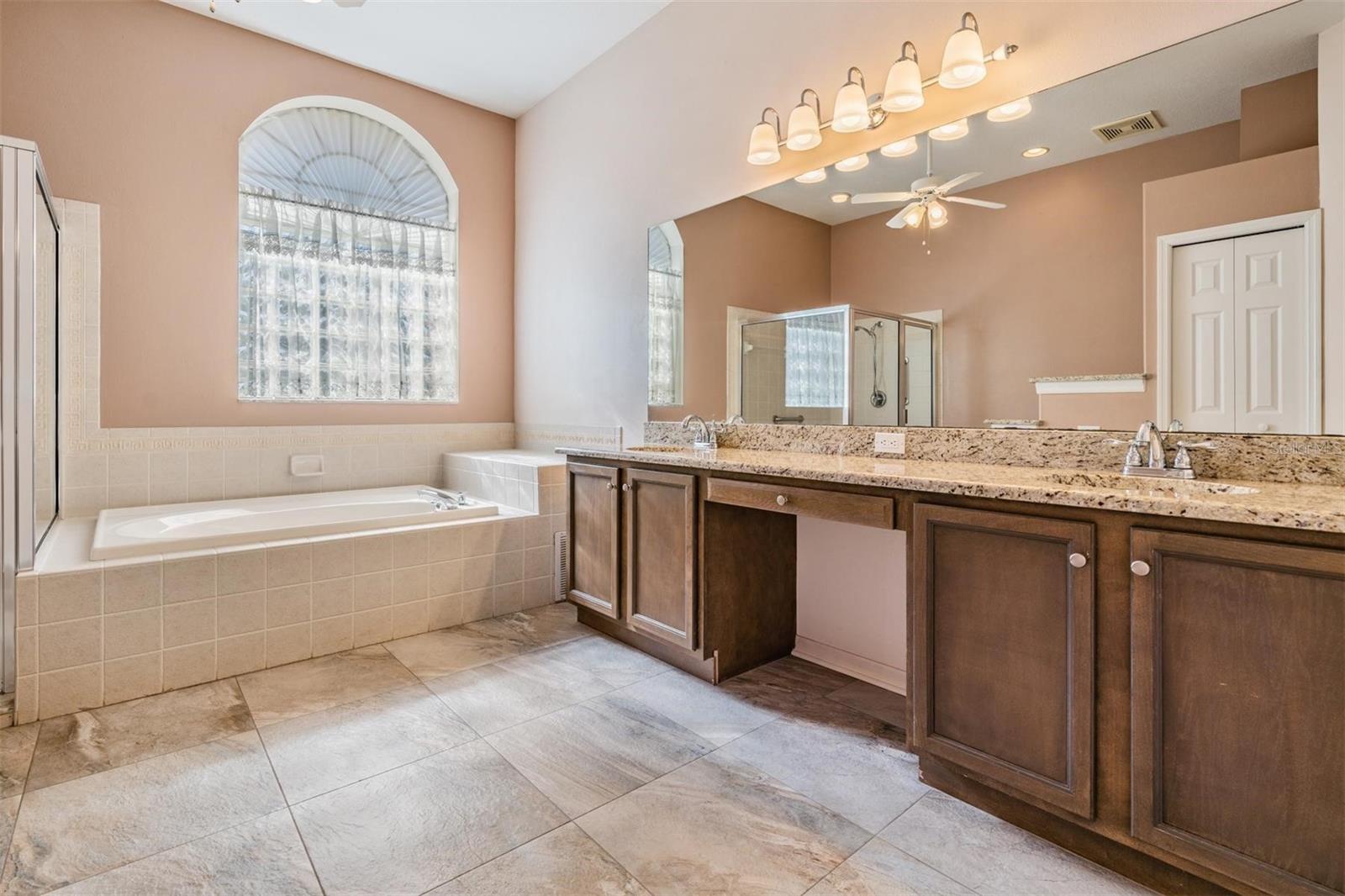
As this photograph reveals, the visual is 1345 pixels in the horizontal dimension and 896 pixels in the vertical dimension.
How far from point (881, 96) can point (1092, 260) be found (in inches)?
37.2

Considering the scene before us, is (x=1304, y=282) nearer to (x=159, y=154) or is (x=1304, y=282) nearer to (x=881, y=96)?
(x=881, y=96)

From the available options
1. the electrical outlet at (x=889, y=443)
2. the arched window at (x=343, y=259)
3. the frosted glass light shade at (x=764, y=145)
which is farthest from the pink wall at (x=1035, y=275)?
the arched window at (x=343, y=259)

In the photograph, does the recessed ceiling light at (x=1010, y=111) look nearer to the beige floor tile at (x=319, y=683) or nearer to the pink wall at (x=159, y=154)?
the beige floor tile at (x=319, y=683)

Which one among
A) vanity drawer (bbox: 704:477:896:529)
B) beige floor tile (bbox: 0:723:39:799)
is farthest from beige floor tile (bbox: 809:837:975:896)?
beige floor tile (bbox: 0:723:39:799)

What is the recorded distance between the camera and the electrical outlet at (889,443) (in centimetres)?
222

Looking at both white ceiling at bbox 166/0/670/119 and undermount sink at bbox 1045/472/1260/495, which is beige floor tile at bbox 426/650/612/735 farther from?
white ceiling at bbox 166/0/670/119

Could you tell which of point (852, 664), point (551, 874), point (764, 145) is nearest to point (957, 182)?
point (764, 145)

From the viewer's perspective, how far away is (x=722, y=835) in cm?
150

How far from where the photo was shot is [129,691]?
2182 millimetres

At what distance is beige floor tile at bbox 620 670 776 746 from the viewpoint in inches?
78.7

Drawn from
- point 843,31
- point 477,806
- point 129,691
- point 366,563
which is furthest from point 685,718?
point 843,31

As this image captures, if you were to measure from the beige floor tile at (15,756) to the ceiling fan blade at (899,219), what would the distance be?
2976mm

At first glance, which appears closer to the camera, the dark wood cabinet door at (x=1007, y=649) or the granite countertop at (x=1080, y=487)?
the granite countertop at (x=1080, y=487)

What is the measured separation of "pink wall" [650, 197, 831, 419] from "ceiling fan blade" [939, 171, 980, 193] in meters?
0.43
